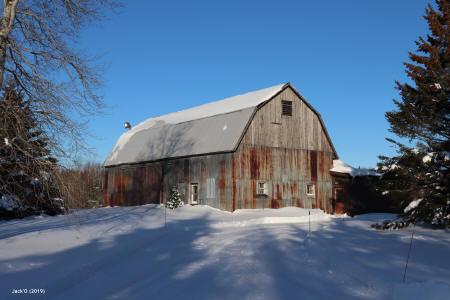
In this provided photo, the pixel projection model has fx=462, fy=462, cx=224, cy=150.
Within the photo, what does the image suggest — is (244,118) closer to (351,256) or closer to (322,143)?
(322,143)

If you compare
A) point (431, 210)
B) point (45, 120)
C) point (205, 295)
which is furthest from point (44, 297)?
point (431, 210)

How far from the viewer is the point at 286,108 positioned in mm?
27359

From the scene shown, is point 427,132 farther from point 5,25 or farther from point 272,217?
point 5,25

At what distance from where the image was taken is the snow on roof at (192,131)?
85.8 ft

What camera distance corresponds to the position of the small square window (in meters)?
25.7

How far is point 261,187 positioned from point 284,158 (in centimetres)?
241

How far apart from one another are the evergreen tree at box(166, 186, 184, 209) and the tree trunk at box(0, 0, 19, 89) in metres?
16.1

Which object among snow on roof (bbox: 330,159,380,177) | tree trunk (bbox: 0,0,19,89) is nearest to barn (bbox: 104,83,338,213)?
snow on roof (bbox: 330,159,380,177)

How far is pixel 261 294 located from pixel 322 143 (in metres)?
22.5

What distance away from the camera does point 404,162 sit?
51.5 ft

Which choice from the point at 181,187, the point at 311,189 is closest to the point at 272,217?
the point at 311,189

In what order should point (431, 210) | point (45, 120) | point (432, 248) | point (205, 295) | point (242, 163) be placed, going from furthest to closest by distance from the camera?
1. point (242, 163)
2. point (431, 210)
3. point (432, 248)
4. point (45, 120)
5. point (205, 295)

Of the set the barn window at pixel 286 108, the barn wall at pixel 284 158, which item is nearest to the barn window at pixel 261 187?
the barn wall at pixel 284 158

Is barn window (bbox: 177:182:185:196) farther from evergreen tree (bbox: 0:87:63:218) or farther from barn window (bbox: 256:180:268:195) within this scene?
evergreen tree (bbox: 0:87:63:218)
